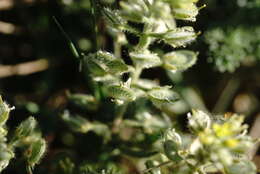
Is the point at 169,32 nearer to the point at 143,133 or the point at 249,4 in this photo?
the point at 143,133

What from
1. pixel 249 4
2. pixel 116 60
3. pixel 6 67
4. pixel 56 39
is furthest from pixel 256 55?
pixel 6 67

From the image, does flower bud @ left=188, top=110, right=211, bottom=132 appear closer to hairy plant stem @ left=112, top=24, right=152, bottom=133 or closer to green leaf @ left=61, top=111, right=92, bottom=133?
hairy plant stem @ left=112, top=24, right=152, bottom=133

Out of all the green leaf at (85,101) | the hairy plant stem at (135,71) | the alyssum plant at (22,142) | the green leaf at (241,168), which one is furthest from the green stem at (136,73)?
the green leaf at (241,168)

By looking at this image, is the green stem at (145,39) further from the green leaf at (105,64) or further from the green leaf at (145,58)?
the green leaf at (105,64)

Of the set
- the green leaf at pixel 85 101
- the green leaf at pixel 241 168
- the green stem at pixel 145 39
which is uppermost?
the green stem at pixel 145 39

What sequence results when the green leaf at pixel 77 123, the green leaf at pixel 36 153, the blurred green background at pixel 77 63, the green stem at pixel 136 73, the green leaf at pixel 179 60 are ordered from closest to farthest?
1. the green leaf at pixel 36 153
2. the green leaf at pixel 179 60
3. the green stem at pixel 136 73
4. the green leaf at pixel 77 123
5. the blurred green background at pixel 77 63

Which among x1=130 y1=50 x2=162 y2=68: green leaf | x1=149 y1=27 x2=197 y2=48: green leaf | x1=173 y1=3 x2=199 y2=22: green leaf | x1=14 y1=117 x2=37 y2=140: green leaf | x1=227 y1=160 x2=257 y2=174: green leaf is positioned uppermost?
x1=173 y1=3 x2=199 y2=22: green leaf

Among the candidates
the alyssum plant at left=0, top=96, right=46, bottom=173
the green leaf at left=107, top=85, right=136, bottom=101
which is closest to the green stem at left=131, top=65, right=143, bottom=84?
the green leaf at left=107, top=85, right=136, bottom=101
